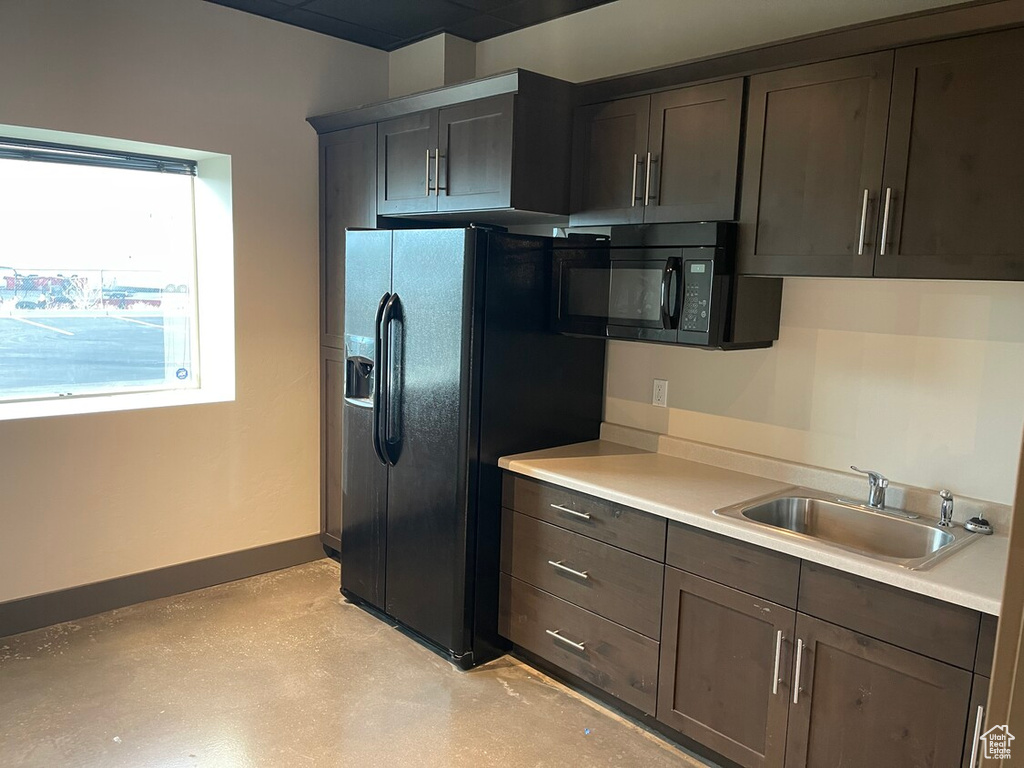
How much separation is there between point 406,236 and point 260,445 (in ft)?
4.67

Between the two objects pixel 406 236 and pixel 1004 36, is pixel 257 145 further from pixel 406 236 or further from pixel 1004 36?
pixel 1004 36

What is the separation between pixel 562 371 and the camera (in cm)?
320

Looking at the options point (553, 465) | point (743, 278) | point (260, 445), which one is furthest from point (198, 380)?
point (743, 278)

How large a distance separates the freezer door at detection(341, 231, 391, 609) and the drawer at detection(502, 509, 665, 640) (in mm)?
647

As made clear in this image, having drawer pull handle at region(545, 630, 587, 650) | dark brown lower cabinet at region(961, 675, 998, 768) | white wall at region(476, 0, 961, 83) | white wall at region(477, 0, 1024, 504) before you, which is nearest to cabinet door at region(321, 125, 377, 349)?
white wall at region(476, 0, 961, 83)

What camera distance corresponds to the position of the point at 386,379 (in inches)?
127

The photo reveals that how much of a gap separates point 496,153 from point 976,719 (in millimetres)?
2309

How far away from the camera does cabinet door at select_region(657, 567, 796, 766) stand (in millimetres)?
2236

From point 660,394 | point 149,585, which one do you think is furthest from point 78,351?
point 660,394

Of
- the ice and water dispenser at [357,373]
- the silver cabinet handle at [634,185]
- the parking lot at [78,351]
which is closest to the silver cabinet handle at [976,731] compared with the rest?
the silver cabinet handle at [634,185]

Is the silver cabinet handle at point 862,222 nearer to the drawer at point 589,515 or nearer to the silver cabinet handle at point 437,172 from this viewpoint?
the drawer at point 589,515

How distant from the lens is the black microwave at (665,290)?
8.44ft

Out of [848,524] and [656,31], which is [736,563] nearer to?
[848,524]

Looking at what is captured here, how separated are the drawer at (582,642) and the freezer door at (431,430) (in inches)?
8.2
